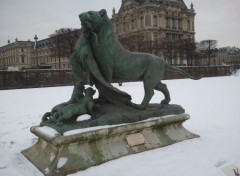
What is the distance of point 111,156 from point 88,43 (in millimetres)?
1793

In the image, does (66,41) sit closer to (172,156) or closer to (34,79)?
(34,79)

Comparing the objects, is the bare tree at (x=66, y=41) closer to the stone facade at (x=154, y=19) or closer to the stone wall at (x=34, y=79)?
the stone wall at (x=34, y=79)

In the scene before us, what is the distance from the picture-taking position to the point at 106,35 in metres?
4.79

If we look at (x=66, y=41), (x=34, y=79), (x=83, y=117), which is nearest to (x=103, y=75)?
(x=83, y=117)

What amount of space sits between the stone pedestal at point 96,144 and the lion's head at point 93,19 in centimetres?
157

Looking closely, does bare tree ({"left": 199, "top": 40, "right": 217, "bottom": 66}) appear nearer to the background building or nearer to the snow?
the background building

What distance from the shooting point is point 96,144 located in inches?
176

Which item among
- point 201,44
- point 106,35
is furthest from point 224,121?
point 201,44

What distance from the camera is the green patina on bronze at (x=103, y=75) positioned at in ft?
14.8

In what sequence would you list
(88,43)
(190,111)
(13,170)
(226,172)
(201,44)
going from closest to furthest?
(226,172)
(13,170)
(88,43)
(190,111)
(201,44)

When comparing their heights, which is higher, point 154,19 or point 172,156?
point 154,19

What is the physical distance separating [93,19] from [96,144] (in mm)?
1906

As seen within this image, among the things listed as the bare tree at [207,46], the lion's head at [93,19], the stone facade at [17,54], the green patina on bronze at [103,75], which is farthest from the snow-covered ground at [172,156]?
the stone facade at [17,54]

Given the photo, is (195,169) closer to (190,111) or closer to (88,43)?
(88,43)
